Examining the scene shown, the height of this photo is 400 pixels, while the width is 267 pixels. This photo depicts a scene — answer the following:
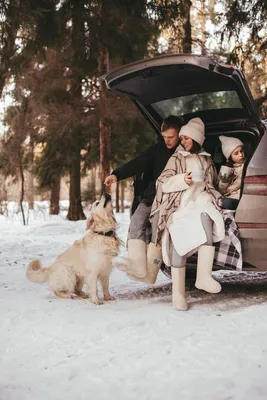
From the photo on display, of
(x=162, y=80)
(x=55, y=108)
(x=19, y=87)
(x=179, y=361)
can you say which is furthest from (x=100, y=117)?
(x=179, y=361)

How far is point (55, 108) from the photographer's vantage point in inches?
595

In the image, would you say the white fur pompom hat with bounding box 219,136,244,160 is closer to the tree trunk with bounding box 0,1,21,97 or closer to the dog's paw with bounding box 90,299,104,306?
the dog's paw with bounding box 90,299,104,306

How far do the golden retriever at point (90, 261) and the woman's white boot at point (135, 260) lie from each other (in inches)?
4.8

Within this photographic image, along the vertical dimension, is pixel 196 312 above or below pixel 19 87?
below

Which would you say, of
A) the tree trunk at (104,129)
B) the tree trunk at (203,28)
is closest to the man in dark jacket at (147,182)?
the tree trunk at (104,129)

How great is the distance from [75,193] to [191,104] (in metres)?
12.1

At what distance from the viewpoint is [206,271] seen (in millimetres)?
4145

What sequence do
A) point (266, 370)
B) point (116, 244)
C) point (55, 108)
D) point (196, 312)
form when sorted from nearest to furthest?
point (266, 370) < point (196, 312) < point (116, 244) < point (55, 108)

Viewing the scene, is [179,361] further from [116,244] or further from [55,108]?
[55,108]

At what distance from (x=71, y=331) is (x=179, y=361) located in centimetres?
104

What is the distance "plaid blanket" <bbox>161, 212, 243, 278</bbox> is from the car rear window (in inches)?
54.8

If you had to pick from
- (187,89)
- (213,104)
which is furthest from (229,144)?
(187,89)

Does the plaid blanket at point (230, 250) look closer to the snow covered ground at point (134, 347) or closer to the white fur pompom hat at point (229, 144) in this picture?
the snow covered ground at point (134, 347)

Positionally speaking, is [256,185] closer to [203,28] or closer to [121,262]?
[121,262]
